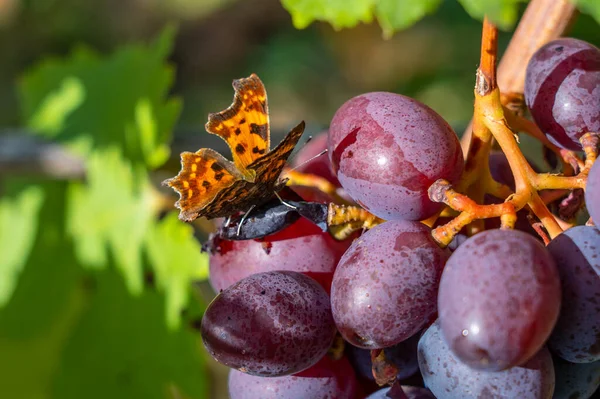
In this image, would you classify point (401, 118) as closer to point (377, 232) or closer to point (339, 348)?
point (377, 232)

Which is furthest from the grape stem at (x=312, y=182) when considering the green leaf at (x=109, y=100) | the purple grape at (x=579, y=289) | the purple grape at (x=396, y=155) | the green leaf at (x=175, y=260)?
the green leaf at (x=109, y=100)

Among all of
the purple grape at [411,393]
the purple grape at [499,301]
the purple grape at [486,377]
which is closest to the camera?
the purple grape at [499,301]

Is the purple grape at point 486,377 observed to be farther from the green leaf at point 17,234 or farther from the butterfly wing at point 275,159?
the green leaf at point 17,234

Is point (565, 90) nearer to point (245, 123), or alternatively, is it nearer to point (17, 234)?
point (245, 123)

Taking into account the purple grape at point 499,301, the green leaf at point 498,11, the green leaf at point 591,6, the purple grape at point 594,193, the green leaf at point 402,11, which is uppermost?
the green leaf at point 591,6

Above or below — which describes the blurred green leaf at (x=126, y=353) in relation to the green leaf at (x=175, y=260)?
below

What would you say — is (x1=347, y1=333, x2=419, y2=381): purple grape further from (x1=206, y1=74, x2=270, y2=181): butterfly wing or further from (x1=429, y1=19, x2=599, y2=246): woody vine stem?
(x1=206, y1=74, x2=270, y2=181): butterfly wing
